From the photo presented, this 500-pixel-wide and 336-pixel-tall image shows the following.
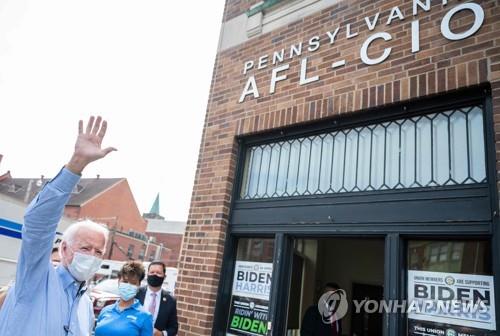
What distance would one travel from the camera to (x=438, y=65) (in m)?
3.05

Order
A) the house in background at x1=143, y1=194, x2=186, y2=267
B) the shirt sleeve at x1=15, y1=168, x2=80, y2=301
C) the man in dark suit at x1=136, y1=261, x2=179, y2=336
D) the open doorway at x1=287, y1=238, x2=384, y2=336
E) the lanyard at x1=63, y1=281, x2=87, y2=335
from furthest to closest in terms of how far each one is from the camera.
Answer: the house in background at x1=143, y1=194, x2=186, y2=267, the open doorway at x1=287, y1=238, x2=384, y2=336, the man in dark suit at x1=136, y1=261, x2=179, y2=336, the lanyard at x1=63, y1=281, x2=87, y2=335, the shirt sleeve at x1=15, y1=168, x2=80, y2=301

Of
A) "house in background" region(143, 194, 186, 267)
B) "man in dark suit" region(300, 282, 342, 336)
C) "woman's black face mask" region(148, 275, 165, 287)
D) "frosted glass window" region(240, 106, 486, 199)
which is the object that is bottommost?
"man in dark suit" region(300, 282, 342, 336)

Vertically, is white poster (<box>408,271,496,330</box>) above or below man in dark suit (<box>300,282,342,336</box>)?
above

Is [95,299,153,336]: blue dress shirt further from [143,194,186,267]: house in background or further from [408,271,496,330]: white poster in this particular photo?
[143,194,186,267]: house in background

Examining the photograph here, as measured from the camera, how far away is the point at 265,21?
4637 mm

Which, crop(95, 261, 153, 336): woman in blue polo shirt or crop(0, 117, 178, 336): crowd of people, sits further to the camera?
crop(95, 261, 153, 336): woman in blue polo shirt

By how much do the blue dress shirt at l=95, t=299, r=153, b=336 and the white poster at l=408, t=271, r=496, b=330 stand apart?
7.33ft

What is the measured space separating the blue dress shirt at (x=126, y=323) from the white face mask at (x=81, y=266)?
1.50m

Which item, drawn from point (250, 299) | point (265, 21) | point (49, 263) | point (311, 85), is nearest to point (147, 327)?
point (250, 299)

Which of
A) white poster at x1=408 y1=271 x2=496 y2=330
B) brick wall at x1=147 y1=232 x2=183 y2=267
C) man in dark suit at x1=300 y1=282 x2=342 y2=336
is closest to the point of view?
white poster at x1=408 y1=271 x2=496 y2=330

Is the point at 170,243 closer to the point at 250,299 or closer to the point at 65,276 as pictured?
the point at 250,299

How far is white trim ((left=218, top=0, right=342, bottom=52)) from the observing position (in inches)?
166

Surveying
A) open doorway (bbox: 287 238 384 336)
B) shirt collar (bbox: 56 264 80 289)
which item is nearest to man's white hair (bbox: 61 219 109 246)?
shirt collar (bbox: 56 264 80 289)

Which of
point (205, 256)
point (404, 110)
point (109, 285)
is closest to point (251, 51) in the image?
point (404, 110)
